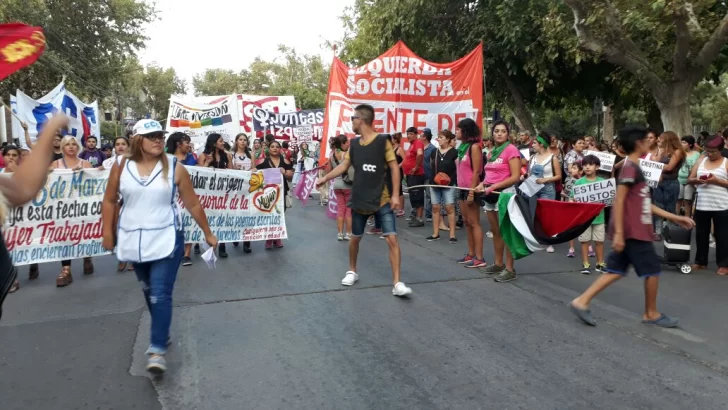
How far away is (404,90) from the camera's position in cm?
1034

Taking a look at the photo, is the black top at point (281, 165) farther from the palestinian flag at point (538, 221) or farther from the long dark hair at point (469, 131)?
the palestinian flag at point (538, 221)

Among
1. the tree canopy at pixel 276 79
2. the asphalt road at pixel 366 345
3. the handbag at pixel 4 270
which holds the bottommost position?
the asphalt road at pixel 366 345

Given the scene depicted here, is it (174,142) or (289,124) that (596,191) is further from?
(289,124)

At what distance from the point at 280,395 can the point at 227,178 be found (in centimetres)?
521

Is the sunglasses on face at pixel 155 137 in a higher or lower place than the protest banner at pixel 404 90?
lower

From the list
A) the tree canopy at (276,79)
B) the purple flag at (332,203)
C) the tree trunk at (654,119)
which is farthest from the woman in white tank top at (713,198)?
the tree canopy at (276,79)

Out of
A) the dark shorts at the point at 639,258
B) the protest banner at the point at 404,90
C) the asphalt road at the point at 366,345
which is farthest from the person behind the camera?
the protest banner at the point at 404,90

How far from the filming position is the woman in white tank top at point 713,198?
7.07 metres

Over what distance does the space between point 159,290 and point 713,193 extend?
6.48 m

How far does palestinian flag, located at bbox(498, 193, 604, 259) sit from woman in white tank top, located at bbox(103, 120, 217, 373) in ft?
11.8

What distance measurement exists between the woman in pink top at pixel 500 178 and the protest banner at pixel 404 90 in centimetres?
362

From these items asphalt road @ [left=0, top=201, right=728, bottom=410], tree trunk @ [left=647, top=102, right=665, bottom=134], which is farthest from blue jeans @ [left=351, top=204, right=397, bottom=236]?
tree trunk @ [left=647, top=102, right=665, bottom=134]

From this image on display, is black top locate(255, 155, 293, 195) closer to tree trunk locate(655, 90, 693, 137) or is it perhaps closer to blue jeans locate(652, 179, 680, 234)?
blue jeans locate(652, 179, 680, 234)

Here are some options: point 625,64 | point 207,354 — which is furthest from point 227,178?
point 625,64
